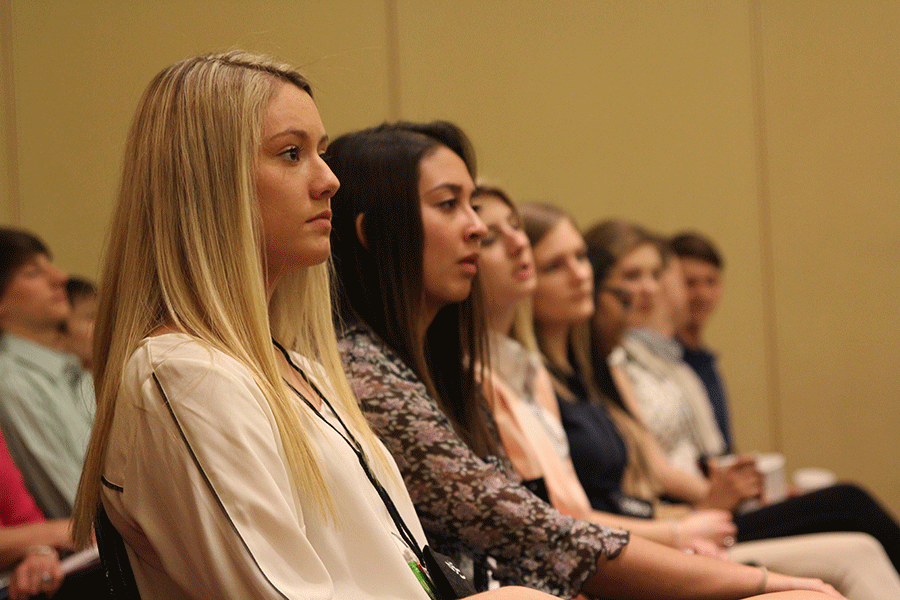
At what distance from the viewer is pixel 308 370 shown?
1310 millimetres

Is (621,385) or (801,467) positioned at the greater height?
(621,385)

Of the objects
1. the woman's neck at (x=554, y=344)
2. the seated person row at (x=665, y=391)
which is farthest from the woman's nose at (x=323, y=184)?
the seated person row at (x=665, y=391)

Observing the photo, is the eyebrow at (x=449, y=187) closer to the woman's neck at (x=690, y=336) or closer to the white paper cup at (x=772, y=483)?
the white paper cup at (x=772, y=483)

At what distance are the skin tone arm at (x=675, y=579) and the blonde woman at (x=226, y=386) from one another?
336 mm

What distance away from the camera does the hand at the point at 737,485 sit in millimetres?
2650

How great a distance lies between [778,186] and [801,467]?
141 centimetres

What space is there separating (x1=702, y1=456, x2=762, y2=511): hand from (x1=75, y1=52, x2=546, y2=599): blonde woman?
1.66 meters

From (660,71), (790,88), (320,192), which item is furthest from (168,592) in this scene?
(790,88)

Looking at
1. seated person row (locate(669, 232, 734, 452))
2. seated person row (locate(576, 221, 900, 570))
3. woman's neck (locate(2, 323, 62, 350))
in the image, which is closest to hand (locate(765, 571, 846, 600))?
seated person row (locate(576, 221, 900, 570))

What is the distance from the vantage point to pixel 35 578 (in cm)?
187

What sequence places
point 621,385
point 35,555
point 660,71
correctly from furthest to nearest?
point 660,71 < point 621,385 < point 35,555

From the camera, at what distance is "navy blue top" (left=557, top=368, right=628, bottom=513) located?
2375 mm

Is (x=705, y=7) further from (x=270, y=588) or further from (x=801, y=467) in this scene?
(x=270, y=588)

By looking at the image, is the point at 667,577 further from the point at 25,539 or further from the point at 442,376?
the point at 25,539
